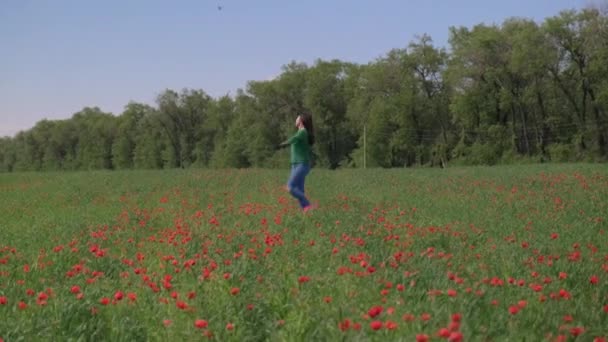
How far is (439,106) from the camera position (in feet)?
199

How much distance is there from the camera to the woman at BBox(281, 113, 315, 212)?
10.8 m

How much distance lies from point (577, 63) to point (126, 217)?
47830 millimetres

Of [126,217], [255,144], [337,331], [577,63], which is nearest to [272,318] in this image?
[337,331]

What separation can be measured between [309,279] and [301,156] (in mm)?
6779

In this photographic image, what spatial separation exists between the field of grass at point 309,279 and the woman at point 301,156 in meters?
1.12

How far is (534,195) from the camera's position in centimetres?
1410

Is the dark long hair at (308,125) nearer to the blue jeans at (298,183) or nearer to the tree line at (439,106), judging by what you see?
the blue jeans at (298,183)

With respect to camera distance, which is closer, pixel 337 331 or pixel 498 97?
pixel 337 331

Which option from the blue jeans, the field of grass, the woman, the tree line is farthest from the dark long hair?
the tree line

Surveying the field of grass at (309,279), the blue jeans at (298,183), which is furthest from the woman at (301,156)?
the field of grass at (309,279)

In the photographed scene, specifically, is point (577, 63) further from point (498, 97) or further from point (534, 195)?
point (534, 195)

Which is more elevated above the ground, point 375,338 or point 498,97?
point 498,97

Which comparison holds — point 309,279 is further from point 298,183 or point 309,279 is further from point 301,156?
point 301,156

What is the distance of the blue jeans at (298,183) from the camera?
35.3 ft
